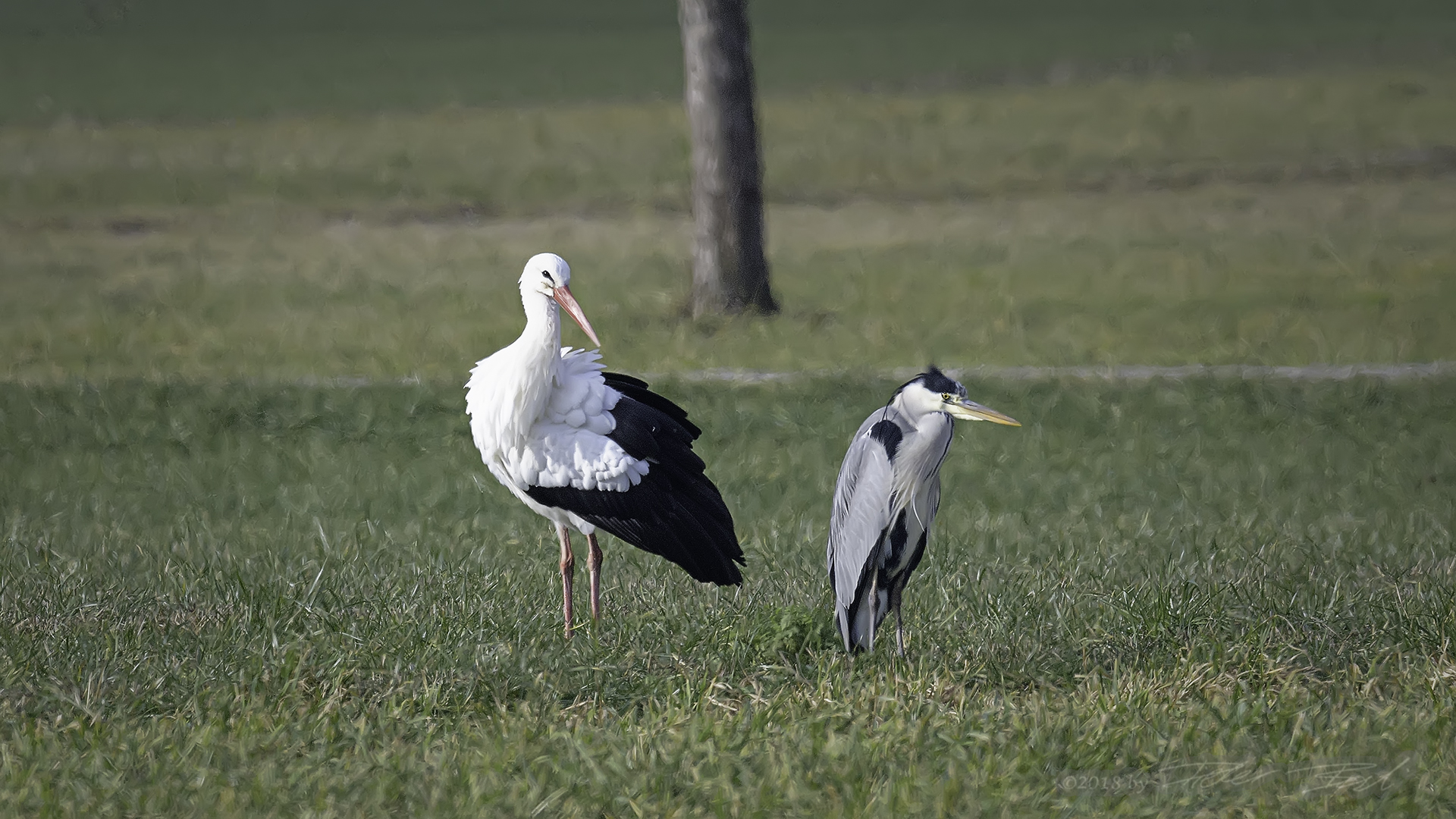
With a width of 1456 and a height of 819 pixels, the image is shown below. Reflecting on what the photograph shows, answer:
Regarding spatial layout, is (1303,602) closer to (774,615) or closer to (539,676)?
(774,615)

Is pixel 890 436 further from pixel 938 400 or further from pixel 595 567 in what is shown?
pixel 595 567

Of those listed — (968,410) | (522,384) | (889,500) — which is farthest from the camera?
(522,384)

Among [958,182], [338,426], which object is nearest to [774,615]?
[338,426]

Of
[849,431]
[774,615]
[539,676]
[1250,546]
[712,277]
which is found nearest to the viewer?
[539,676]

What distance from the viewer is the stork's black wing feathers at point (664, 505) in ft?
19.5

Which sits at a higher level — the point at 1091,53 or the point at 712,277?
the point at 1091,53

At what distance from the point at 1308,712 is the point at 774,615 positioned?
1692 millimetres

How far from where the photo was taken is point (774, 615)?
18.7ft

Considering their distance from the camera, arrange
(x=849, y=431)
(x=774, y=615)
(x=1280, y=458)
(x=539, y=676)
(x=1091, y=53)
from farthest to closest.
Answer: (x=1091, y=53), (x=849, y=431), (x=1280, y=458), (x=774, y=615), (x=539, y=676)

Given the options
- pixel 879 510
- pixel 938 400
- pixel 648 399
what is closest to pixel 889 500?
pixel 879 510

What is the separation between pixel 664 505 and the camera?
6012 mm

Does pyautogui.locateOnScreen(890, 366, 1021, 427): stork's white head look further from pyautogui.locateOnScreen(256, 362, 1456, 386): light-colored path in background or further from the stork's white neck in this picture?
pyautogui.locateOnScreen(256, 362, 1456, 386): light-colored path in background

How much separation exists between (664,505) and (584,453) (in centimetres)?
33

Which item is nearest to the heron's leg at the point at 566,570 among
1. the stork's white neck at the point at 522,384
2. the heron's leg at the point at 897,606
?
the stork's white neck at the point at 522,384
